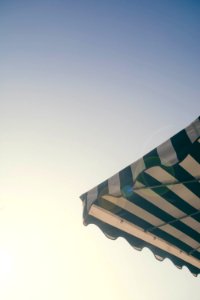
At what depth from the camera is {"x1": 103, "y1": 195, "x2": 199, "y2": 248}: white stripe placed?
2829mm

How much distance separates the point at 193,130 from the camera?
6.82ft

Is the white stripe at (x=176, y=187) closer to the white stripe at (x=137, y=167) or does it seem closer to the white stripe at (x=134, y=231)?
the white stripe at (x=137, y=167)

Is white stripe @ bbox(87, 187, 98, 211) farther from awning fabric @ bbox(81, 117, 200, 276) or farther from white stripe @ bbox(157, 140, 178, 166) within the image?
white stripe @ bbox(157, 140, 178, 166)

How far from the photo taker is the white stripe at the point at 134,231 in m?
2.92

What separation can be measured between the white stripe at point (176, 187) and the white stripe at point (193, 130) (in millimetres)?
631

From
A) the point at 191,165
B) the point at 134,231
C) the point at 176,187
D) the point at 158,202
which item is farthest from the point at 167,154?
the point at 134,231

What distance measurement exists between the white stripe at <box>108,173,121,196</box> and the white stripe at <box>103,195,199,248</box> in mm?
285

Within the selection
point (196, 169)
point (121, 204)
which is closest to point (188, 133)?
point (196, 169)

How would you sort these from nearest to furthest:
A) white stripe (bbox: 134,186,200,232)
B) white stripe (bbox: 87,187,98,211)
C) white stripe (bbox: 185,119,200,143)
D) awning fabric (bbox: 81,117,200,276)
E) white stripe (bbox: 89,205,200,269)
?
white stripe (bbox: 185,119,200,143)
awning fabric (bbox: 81,117,200,276)
white stripe (bbox: 87,187,98,211)
white stripe (bbox: 134,186,200,232)
white stripe (bbox: 89,205,200,269)

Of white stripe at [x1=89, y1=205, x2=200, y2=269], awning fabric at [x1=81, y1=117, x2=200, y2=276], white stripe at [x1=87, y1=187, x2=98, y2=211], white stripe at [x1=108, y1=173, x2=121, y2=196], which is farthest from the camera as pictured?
white stripe at [x1=89, y1=205, x2=200, y2=269]

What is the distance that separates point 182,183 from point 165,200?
35 cm

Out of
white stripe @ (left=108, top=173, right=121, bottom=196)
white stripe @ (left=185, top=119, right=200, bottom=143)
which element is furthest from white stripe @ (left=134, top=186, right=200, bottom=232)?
white stripe @ (left=185, top=119, right=200, bottom=143)

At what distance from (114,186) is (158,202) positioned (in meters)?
0.75

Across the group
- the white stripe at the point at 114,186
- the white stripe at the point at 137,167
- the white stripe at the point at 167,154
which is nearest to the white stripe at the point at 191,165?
the white stripe at the point at 167,154
